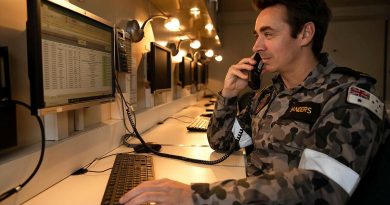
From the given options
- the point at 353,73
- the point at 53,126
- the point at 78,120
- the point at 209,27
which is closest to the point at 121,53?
the point at 78,120

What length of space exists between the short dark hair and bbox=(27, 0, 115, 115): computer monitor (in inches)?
27.3

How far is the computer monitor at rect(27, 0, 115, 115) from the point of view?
0.75 m

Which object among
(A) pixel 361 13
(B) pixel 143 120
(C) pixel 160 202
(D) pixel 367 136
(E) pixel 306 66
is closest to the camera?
(C) pixel 160 202

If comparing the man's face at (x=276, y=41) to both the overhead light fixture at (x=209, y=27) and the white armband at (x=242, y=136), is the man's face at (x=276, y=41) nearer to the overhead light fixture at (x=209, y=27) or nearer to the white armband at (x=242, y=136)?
the white armband at (x=242, y=136)

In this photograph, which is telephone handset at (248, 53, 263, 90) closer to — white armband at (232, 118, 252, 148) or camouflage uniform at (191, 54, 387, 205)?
camouflage uniform at (191, 54, 387, 205)

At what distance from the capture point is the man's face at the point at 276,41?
108cm

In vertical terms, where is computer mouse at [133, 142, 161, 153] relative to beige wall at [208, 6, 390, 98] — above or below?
below

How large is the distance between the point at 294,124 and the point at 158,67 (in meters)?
1.26

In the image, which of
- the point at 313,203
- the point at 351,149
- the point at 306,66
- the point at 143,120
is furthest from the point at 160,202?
the point at 143,120

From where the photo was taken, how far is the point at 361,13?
4637 mm

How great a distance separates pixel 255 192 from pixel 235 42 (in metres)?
4.75

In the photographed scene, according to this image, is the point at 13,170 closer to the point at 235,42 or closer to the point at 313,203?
the point at 313,203

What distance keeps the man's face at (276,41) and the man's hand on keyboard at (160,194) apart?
635 millimetres

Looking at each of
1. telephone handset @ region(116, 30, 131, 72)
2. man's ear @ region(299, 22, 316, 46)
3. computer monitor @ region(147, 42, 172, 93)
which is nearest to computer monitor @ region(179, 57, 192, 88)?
computer monitor @ region(147, 42, 172, 93)
